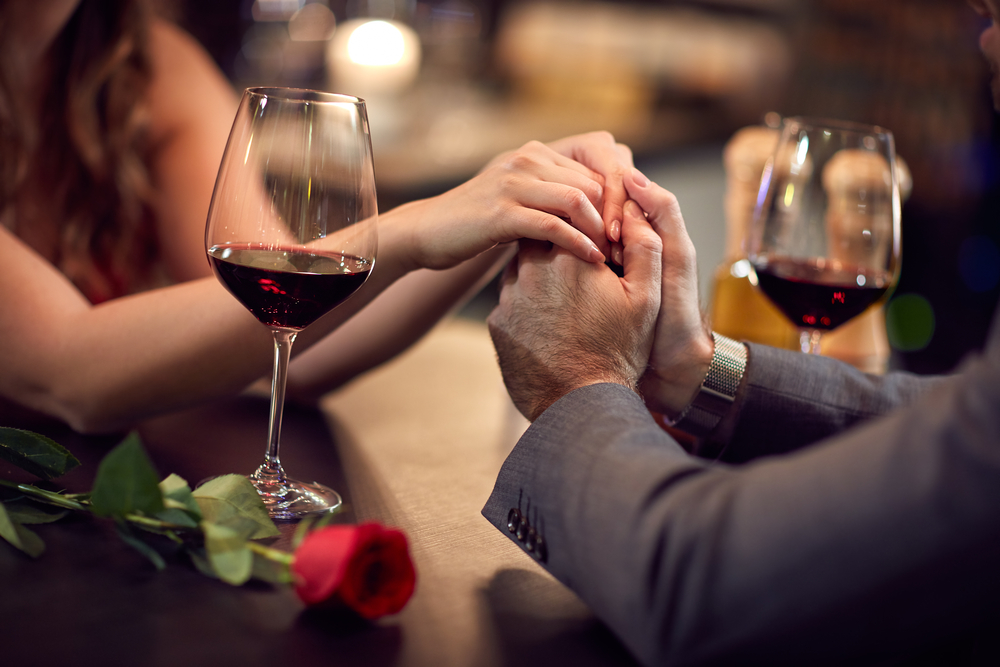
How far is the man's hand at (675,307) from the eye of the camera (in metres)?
0.79

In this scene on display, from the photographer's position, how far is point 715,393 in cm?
79

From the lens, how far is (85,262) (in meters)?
1.37

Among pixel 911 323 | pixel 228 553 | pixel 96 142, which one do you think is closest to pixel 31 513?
pixel 228 553

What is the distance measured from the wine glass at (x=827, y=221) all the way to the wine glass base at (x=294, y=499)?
53 cm

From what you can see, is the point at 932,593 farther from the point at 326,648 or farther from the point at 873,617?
the point at 326,648

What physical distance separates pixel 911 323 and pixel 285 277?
373 cm

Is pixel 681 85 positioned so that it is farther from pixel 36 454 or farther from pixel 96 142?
pixel 36 454

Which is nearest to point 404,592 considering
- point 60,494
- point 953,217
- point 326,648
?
point 326,648

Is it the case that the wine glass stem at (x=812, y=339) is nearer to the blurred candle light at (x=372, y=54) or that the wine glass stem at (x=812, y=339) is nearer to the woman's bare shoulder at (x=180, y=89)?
the woman's bare shoulder at (x=180, y=89)

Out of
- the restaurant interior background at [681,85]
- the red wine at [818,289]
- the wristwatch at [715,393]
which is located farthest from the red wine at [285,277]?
the restaurant interior background at [681,85]

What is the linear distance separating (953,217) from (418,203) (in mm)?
3497

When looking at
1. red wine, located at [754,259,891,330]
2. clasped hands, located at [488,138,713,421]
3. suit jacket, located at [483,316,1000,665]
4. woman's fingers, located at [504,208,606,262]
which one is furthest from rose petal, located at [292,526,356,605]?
red wine, located at [754,259,891,330]

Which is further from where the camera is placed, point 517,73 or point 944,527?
point 517,73

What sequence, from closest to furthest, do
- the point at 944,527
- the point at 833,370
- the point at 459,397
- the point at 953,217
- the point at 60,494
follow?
the point at 944,527 → the point at 60,494 → the point at 833,370 → the point at 459,397 → the point at 953,217
